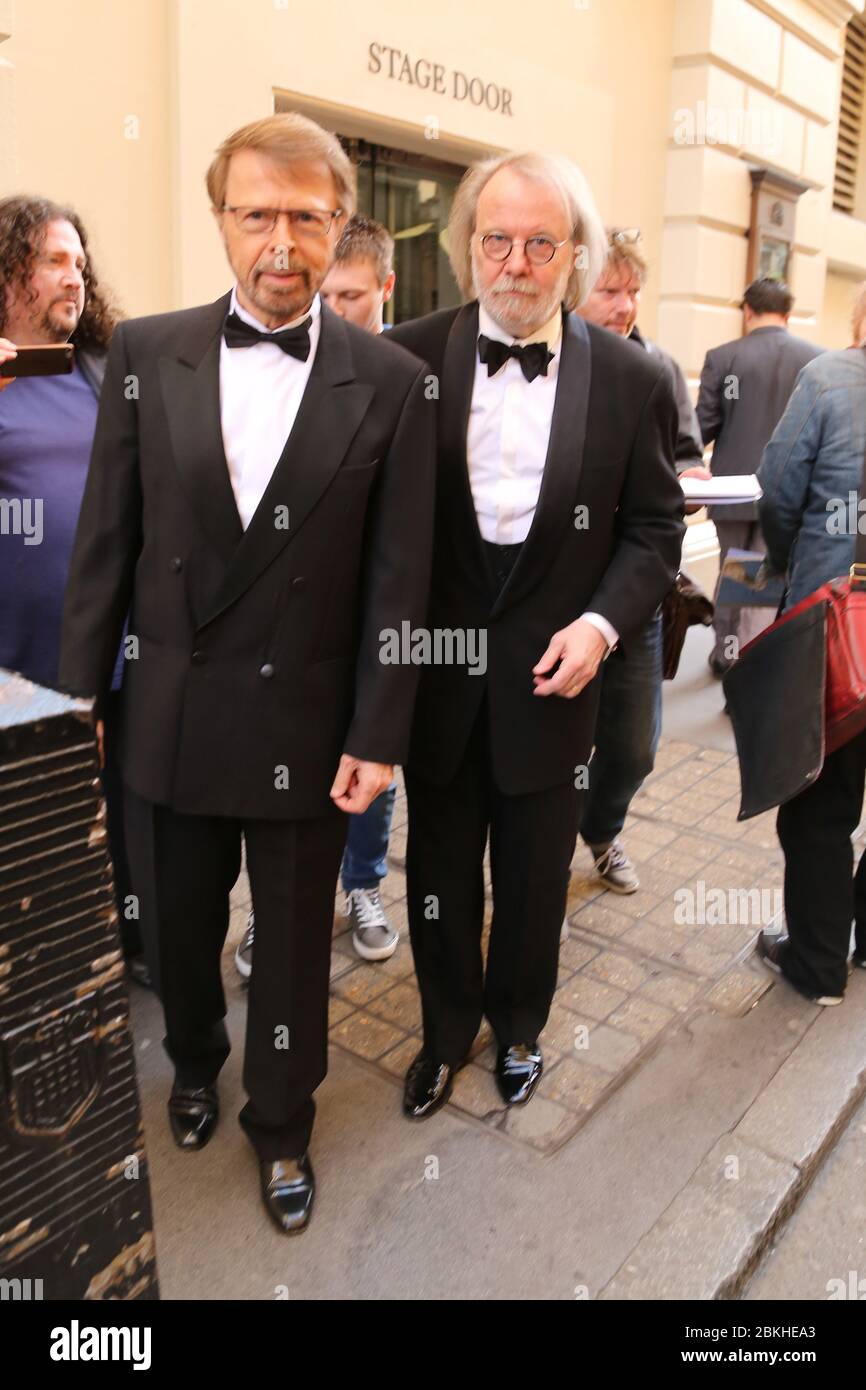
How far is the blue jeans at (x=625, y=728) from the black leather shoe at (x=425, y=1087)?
→ 4.30 ft

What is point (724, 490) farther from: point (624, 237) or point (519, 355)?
point (519, 355)

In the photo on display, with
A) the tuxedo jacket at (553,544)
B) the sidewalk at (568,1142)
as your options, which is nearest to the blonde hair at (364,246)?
the tuxedo jacket at (553,544)

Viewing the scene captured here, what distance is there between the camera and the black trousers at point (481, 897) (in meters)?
2.59

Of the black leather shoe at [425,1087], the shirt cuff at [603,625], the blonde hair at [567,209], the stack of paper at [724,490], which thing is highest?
the blonde hair at [567,209]

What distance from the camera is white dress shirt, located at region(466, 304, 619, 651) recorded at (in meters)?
2.35

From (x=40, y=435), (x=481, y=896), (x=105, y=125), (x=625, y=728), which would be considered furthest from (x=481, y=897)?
(x=105, y=125)

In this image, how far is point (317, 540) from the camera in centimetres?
206

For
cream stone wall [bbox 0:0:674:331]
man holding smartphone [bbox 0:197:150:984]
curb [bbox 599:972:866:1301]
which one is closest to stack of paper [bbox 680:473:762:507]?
curb [bbox 599:972:866:1301]

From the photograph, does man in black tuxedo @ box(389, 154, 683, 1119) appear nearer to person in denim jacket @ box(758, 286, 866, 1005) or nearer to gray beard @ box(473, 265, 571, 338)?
gray beard @ box(473, 265, 571, 338)

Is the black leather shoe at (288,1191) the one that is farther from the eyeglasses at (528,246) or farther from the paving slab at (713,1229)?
the eyeglasses at (528,246)
